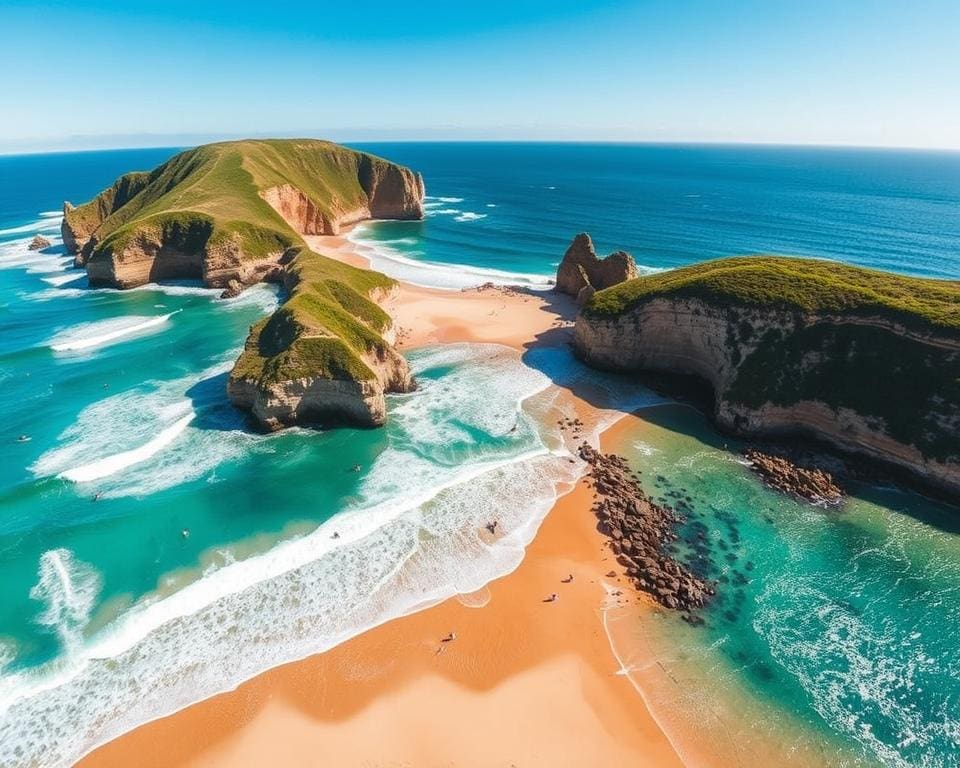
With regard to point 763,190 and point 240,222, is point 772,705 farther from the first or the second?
point 763,190

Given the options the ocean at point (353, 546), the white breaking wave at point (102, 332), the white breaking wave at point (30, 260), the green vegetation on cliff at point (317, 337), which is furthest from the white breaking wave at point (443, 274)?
the white breaking wave at point (30, 260)

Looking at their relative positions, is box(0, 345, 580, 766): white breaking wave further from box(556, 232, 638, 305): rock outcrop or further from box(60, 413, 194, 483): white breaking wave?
box(556, 232, 638, 305): rock outcrop

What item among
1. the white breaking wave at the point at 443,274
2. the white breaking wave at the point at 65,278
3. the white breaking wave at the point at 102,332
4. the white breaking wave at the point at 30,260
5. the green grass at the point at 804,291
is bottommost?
the white breaking wave at the point at 102,332

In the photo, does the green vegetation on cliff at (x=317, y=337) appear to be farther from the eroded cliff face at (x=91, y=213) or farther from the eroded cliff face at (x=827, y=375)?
the eroded cliff face at (x=91, y=213)

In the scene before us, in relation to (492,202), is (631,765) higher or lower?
lower

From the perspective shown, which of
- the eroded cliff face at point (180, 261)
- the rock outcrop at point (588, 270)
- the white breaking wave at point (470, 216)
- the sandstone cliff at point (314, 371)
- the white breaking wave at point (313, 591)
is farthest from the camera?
the white breaking wave at point (470, 216)

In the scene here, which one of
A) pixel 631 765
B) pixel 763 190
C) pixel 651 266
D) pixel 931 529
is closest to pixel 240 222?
pixel 651 266

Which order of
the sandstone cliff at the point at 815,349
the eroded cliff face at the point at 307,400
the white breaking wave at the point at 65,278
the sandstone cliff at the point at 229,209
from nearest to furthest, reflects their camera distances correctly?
1. the sandstone cliff at the point at 815,349
2. the eroded cliff face at the point at 307,400
3. the sandstone cliff at the point at 229,209
4. the white breaking wave at the point at 65,278
